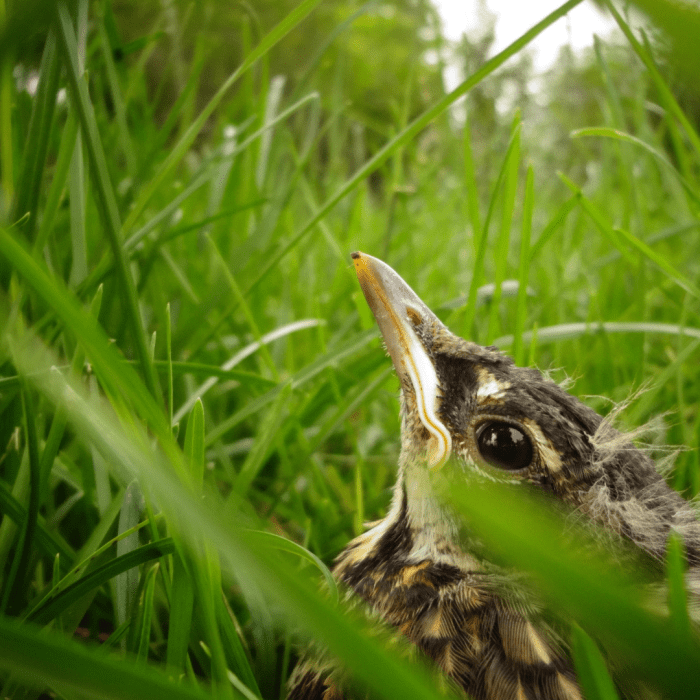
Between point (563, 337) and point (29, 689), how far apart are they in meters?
1.30

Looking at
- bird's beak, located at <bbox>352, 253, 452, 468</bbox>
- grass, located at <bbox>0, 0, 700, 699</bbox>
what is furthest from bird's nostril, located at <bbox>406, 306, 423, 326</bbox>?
grass, located at <bbox>0, 0, 700, 699</bbox>

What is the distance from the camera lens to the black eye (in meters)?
0.86

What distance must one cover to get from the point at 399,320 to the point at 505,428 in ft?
0.88

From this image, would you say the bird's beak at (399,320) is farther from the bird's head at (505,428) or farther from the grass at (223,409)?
the grass at (223,409)

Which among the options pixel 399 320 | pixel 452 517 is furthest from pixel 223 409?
pixel 452 517

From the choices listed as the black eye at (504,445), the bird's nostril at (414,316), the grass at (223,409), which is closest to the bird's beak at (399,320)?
the bird's nostril at (414,316)

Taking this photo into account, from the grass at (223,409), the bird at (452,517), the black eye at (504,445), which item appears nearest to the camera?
the grass at (223,409)

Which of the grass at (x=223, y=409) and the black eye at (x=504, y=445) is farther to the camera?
the black eye at (x=504, y=445)

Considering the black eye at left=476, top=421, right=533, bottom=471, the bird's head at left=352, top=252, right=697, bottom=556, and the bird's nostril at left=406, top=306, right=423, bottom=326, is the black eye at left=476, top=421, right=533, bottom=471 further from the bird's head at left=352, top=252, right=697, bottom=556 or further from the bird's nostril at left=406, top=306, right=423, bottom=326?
the bird's nostril at left=406, top=306, right=423, bottom=326

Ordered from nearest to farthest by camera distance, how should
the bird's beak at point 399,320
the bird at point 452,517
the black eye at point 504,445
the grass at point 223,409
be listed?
the grass at point 223,409
the bird at point 452,517
the black eye at point 504,445
the bird's beak at point 399,320

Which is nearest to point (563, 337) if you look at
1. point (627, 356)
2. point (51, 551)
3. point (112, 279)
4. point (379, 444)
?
point (627, 356)

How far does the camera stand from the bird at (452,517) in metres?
0.75

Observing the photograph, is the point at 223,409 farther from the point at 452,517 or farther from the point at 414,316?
the point at 452,517

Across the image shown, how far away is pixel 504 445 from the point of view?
34.3 inches
